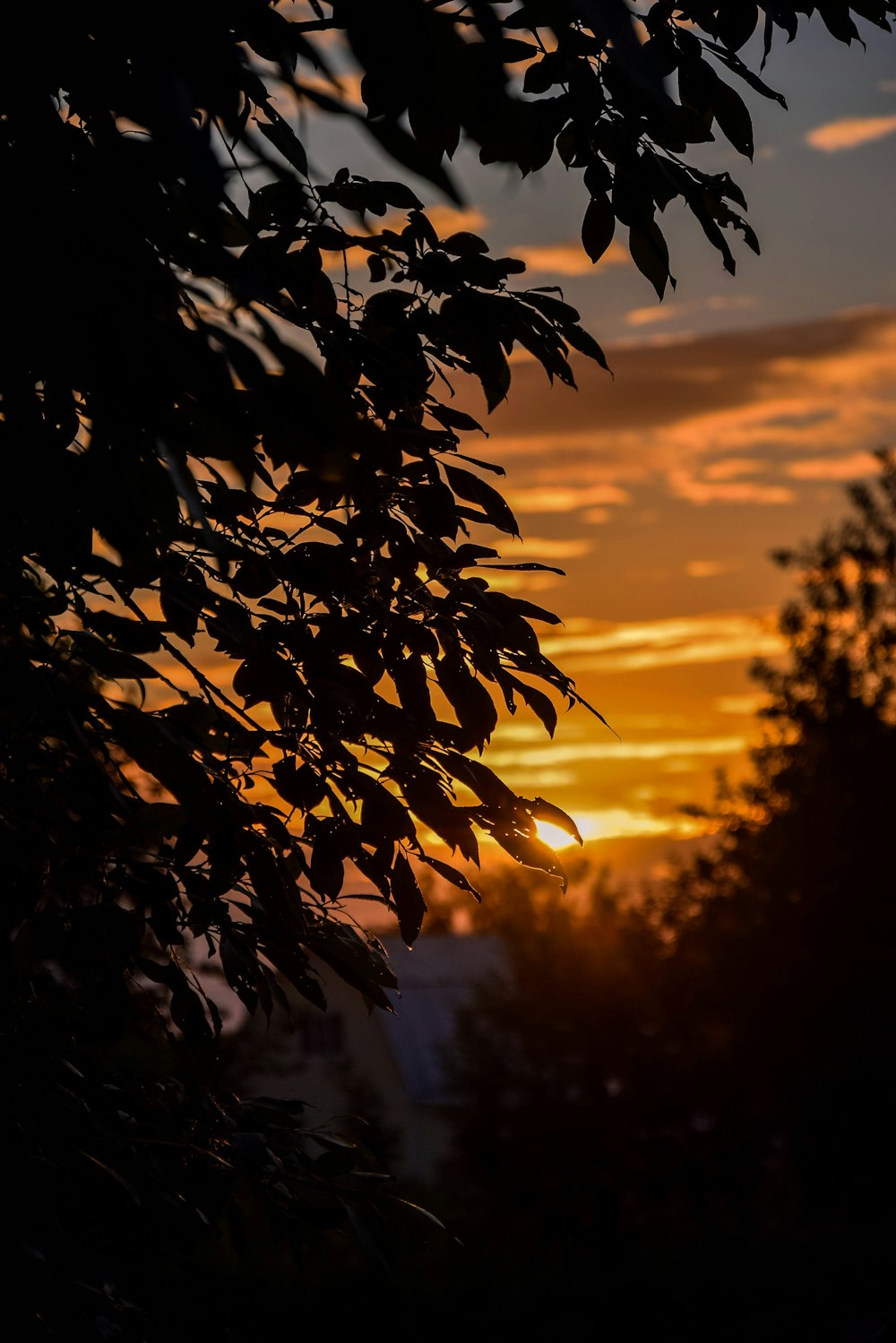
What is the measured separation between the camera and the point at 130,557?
93.1 inches

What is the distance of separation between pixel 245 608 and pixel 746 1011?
106 ft

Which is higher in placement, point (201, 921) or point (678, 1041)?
point (201, 921)

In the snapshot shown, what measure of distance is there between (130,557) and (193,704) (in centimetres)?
101

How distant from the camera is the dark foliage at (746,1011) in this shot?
31.8m

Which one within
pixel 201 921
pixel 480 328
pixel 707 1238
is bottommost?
pixel 707 1238

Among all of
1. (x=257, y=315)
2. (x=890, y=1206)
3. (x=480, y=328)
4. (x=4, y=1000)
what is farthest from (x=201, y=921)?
(x=890, y=1206)

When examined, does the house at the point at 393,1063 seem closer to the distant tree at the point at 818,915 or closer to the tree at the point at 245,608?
the distant tree at the point at 818,915

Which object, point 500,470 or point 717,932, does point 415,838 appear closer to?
point 500,470

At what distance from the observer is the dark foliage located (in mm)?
31844

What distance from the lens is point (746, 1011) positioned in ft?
110

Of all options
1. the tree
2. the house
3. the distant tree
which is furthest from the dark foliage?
the tree

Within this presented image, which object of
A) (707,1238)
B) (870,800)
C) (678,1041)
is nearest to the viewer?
(707,1238)

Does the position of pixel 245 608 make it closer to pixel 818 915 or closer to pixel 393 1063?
pixel 818 915

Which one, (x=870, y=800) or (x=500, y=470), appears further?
(x=870, y=800)
